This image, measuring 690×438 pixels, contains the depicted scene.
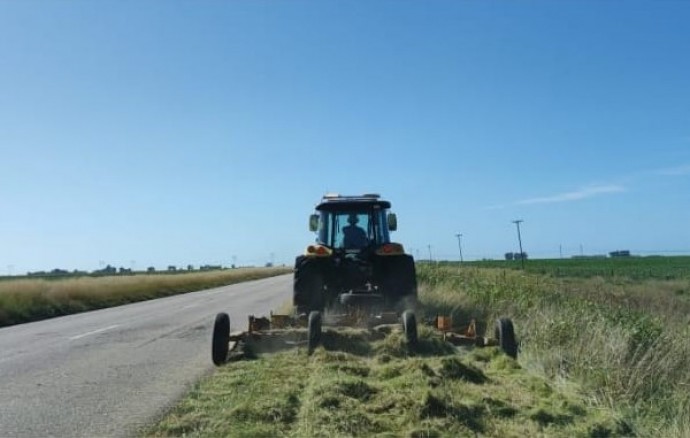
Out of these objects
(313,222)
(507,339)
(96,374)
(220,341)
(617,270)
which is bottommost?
(96,374)

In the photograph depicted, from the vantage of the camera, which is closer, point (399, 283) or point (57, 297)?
point (399, 283)

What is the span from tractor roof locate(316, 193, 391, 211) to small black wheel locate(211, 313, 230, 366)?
3819 mm

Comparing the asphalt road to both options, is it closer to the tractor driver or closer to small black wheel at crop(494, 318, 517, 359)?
the tractor driver

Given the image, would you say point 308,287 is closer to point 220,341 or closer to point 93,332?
point 220,341

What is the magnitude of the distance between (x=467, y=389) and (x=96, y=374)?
5713mm

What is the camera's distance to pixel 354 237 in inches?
500

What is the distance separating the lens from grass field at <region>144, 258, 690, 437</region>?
5.51 meters

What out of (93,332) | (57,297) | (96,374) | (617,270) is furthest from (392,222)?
(617,270)

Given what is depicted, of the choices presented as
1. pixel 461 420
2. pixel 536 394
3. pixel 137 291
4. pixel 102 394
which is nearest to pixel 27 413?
pixel 102 394

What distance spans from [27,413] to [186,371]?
8.50 ft

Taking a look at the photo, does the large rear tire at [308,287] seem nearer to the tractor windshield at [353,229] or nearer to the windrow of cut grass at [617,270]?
the tractor windshield at [353,229]

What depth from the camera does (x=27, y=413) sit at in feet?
23.2

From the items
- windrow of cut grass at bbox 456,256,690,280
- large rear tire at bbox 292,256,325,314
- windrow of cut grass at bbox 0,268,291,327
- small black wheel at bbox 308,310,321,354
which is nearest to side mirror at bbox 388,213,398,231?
large rear tire at bbox 292,256,325,314

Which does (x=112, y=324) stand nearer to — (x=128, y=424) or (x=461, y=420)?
(x=128, y=424)
